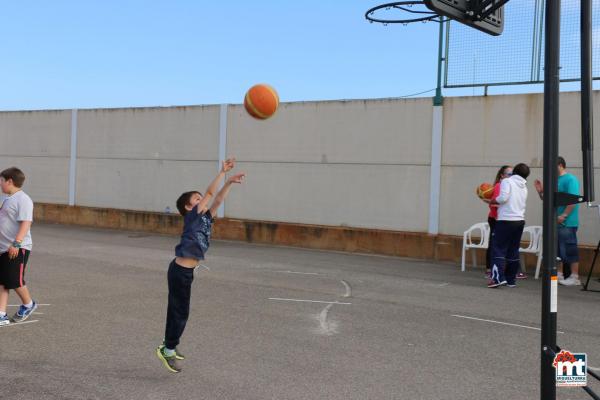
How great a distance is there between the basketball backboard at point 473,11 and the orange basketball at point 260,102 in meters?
2.69

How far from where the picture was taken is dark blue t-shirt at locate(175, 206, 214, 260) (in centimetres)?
534

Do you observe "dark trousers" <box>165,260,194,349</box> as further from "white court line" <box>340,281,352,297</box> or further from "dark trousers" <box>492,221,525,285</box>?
"dark trousers" <box>492,221,525,285</box>

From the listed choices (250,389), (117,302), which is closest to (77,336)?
(117,302)

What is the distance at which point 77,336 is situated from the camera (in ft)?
21.4

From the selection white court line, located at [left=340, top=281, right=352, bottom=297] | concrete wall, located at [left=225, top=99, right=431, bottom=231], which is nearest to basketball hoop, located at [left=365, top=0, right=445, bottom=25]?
concrete wall, located at [left=225, top=99, right=431, bottom=231]

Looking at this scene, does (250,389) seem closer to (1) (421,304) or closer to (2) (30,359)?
(2) (30,359)

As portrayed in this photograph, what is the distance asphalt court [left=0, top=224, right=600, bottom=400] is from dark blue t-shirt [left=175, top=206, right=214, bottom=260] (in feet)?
3.36

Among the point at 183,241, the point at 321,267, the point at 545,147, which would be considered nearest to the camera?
the point at 545,147

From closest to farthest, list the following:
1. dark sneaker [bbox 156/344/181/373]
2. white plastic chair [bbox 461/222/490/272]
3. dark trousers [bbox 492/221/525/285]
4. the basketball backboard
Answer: the basketball backboard → dark sneaker [bbox 156/344/181/373] → dark trousers [bbox 492/221/525/285] → white plastic chair [bbox 461/222/490/272]

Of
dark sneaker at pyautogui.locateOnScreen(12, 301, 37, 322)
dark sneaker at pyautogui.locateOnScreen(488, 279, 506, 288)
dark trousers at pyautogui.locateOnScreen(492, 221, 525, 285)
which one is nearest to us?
dark sneaker at pyautogui.locateOnScreen(12, 301, 37, 322)

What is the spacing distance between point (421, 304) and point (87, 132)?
50.9 ft

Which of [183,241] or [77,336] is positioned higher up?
[183,241]

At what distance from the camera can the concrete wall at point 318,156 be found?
13.5 m

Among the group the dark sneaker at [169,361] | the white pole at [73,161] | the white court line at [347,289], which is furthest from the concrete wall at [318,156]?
the dark sneaker at [169,361]
